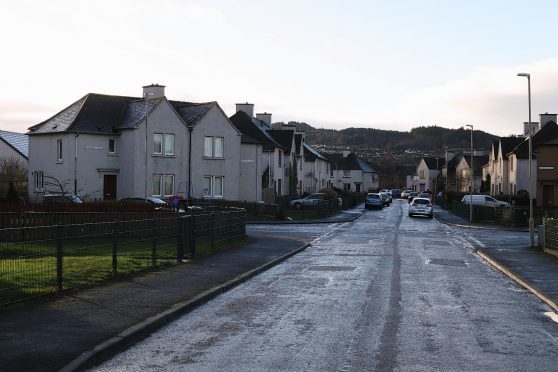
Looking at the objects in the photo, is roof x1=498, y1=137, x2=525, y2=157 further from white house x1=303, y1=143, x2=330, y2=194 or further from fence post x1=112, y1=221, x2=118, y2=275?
fence post x1=112, y1=221, x2=118, y2=275

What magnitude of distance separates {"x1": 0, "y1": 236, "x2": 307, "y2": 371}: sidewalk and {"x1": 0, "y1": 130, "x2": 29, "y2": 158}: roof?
66017 millimetres

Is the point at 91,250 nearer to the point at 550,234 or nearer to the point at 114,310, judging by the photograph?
the point at 114,310

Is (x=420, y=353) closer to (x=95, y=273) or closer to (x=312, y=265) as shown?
(x=95, y=273)

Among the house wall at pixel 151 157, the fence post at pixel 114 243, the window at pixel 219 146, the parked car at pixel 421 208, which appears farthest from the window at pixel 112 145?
the fence post at pixel 114 243

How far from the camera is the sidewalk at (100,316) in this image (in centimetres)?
798

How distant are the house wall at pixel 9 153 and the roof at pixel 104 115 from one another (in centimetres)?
2641

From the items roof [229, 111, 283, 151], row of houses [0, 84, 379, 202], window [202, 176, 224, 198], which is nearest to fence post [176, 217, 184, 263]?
row of houses [0, 84, 379, 202]

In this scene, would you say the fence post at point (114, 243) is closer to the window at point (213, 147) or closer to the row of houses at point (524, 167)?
the row of houses at point (524, 167)

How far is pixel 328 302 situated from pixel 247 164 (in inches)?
1921

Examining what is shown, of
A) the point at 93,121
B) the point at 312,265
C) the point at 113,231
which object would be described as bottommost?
the point at 312,265

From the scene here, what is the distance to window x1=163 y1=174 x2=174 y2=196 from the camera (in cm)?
5091

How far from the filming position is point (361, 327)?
10.4 metres

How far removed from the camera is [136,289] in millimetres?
13367

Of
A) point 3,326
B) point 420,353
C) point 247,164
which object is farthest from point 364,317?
point 247,164
